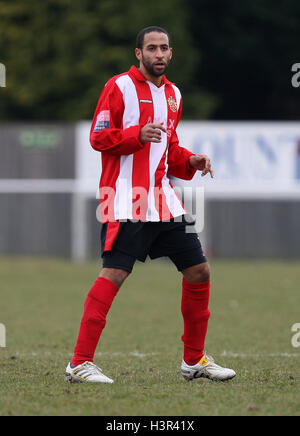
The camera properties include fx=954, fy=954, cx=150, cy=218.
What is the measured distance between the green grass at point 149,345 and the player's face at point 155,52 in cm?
201

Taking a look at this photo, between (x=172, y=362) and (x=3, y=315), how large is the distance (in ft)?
12.7

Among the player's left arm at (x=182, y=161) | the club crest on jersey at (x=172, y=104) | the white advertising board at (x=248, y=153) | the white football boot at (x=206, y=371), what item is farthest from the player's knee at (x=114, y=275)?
the white advertising board at (x=248, y=153)

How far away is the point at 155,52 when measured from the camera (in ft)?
20.0

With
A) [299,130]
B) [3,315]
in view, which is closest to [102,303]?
[3,315]

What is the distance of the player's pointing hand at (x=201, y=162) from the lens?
→ 635 cm

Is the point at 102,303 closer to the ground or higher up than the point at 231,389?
higher up

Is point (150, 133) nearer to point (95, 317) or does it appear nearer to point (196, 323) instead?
point (95, 317)

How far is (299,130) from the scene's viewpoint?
19.3 metres

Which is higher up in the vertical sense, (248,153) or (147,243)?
(248,153)

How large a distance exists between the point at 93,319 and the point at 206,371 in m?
0.88

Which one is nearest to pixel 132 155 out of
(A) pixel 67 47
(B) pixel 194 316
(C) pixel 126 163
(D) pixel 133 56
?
(C) pixel 126 163

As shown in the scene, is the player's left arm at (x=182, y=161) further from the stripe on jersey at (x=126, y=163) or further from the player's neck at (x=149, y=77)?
the stripe on jersey at (x=126, y=163)

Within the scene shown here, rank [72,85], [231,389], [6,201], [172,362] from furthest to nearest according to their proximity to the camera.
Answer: [72,85], [6,201], [172,362], [231,389]
